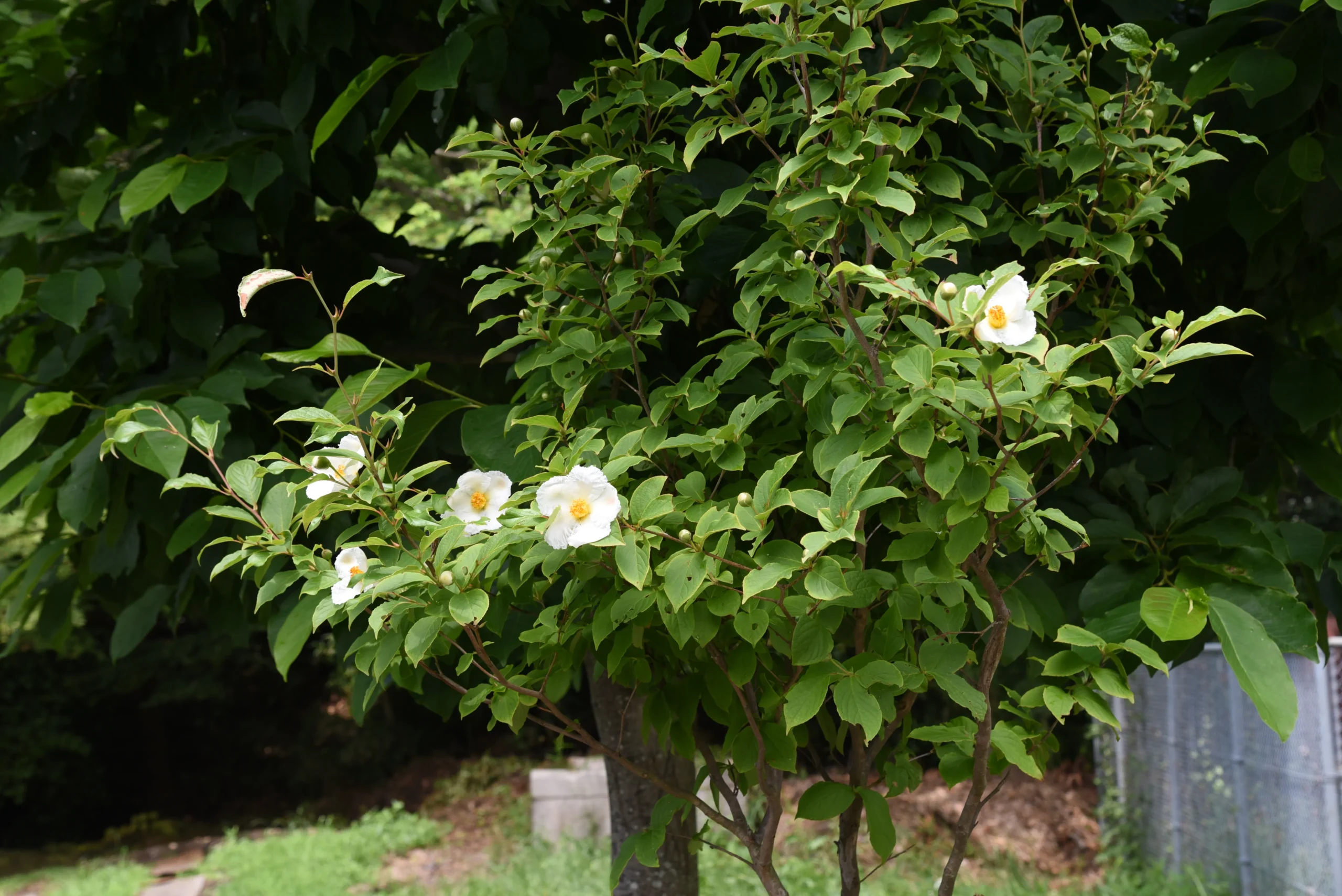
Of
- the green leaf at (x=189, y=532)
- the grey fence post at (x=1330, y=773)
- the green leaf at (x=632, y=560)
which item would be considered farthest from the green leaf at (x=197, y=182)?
the grey fence post at (x=1330, y=773)

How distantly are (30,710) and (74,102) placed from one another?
744cm

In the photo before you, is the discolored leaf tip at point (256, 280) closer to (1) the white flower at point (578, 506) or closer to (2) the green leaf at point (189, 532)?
(1) the white flower at point (578, 506)

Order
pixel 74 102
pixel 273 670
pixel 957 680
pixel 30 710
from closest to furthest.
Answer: pixel 957 680
pixel 74 102
pixel 30 710
pixel 273 670

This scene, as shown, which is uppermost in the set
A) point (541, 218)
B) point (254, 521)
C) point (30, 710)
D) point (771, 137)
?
point (771, 137)

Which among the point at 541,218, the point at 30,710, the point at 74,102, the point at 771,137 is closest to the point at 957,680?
the point at 541,218

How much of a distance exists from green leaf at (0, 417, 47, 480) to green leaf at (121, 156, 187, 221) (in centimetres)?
32

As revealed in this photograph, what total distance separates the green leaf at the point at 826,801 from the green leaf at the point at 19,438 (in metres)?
1.15

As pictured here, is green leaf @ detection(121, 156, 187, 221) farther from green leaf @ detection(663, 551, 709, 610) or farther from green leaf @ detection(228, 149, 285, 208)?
green leaf @ detection(663, 551, 709, 610)

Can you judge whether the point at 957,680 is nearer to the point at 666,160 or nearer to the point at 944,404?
the point at 944,404

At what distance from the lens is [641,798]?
2.11 metres

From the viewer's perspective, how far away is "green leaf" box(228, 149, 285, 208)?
156cm

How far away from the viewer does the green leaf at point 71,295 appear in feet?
4.88

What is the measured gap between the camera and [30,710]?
25.7ft

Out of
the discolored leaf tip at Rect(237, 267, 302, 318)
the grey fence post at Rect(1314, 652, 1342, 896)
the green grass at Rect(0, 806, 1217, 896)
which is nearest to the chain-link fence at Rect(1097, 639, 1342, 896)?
the grey fence post at Rect(1314, 652, 1342, 896)
